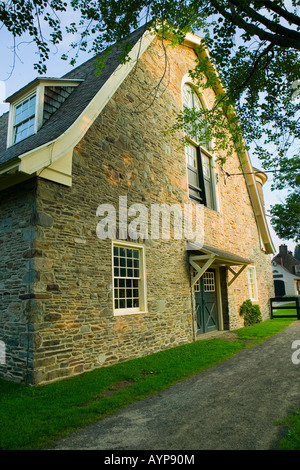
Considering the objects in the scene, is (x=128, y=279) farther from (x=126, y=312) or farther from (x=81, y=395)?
(x=81, y=395)

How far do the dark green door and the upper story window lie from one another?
125 inches

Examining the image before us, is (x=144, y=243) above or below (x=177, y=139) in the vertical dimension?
below

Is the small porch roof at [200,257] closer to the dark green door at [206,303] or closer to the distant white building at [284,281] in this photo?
the dark green door at [206,303]

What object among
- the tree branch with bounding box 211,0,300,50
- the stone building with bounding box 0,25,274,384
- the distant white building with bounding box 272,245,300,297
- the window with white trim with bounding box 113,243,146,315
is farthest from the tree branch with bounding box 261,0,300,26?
the distant white building with bounding box 272,245,300,297

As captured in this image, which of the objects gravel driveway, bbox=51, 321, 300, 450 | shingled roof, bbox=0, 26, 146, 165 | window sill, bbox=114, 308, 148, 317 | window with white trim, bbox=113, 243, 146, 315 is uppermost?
shingled roof, bbox=0, 26, 146, 165

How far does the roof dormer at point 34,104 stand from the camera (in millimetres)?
8219

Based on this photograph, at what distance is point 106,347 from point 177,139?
764 centimetres

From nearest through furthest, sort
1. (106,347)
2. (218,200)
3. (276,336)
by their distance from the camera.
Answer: (106,347) < (276,336) < (218,200)

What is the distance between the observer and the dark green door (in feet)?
39.4

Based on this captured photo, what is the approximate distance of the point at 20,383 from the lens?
19.3 feet

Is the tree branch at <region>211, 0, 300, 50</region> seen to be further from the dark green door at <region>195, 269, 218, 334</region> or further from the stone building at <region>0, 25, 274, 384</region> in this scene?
the dark green door at <region>195, 269, 218, 334</region>

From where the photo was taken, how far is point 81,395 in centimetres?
526

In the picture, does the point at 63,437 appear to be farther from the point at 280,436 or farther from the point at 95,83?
the point at 95,83
